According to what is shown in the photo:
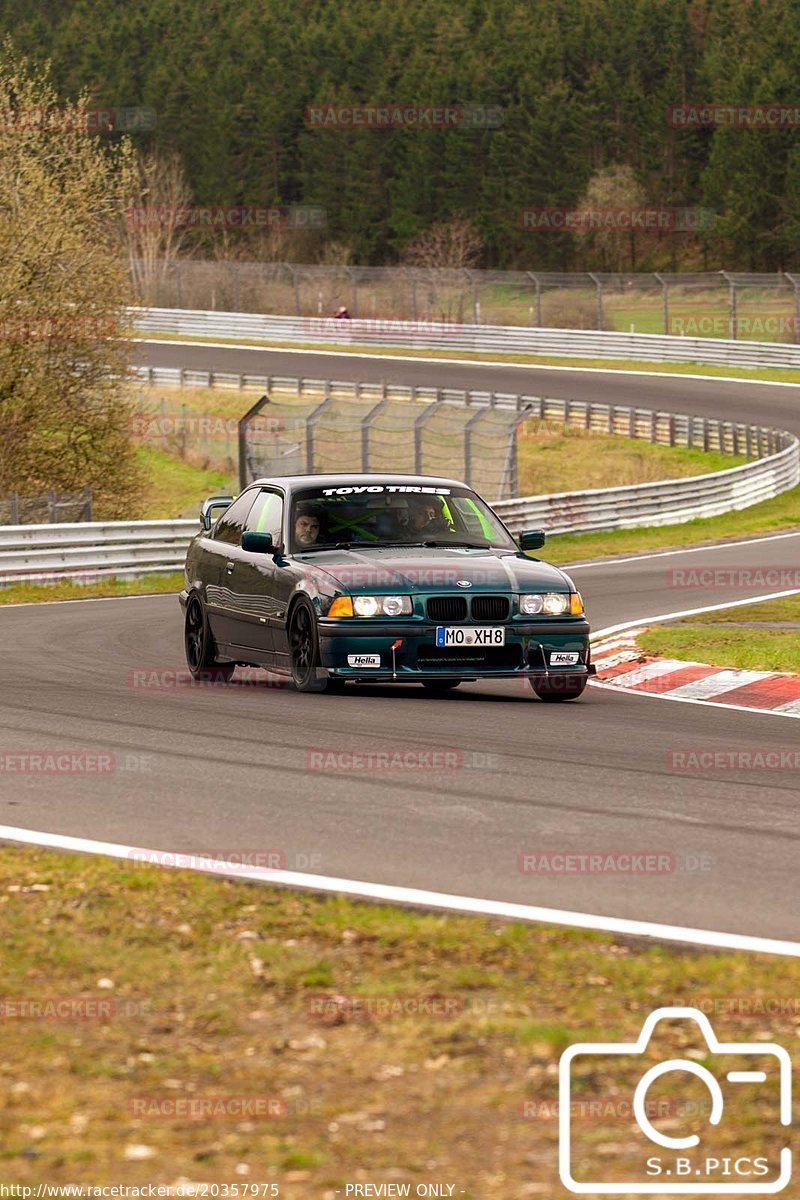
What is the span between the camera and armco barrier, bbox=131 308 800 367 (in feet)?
201

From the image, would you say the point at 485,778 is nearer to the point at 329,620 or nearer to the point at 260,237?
the point at 329,620

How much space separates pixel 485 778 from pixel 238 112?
372ft

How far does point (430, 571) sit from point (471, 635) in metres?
0.53

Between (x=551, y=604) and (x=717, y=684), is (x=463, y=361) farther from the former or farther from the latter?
(x=551, y=604)

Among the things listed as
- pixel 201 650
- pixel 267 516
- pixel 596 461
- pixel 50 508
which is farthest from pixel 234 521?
pixel 596 461

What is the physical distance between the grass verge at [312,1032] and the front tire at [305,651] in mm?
5612

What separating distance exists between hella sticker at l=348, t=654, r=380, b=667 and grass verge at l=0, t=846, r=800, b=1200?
5390 millimetres

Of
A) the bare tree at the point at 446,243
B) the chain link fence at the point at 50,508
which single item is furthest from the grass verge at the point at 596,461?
the bare tree at the point at 446,243

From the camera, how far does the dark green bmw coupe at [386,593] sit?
12.0 metres

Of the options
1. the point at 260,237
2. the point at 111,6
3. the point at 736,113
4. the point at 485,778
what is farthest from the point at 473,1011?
the point at 111,6

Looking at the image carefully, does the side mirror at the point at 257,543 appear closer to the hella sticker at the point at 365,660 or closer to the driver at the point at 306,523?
the driver at the point at 306,523

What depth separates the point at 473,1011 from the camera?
505 centimetres

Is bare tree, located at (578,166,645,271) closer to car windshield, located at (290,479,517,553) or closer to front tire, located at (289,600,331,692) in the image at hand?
car windshield, located at (290,479,517,553)

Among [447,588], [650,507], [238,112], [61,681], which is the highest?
[238,112]
